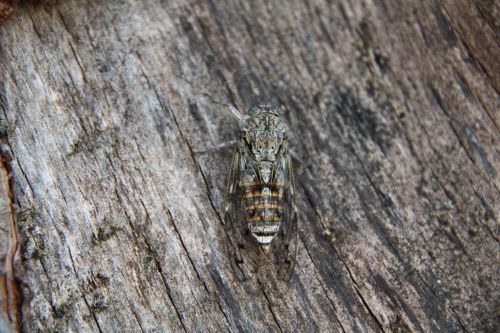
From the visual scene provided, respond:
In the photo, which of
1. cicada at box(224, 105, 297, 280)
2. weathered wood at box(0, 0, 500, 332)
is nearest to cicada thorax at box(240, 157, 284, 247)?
cicada at box(224, 105, 297, 280)

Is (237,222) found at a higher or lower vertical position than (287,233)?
higher

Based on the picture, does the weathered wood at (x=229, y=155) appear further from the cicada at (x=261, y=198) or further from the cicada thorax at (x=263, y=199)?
the cicada thorax at (x=263, y=199)

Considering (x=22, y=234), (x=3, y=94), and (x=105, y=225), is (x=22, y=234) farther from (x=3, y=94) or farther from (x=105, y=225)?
(x=3, y=94)

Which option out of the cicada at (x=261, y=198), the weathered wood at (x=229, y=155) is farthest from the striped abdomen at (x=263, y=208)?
the weathered wood at (x=229, y=155)

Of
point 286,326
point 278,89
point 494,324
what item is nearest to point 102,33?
point 278,89

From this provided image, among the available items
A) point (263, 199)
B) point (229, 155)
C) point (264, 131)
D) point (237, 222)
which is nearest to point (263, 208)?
point (263, 199)

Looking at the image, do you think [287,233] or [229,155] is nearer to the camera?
[287,233]

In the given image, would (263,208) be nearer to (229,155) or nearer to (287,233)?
(287,233)
